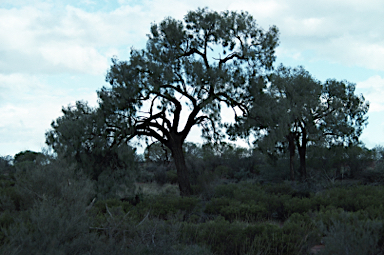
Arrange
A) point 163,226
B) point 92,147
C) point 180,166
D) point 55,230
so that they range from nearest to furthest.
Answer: point 55,230
point 163,226
point 92,147
point 180,166

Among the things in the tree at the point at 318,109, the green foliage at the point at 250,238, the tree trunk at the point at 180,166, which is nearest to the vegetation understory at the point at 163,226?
the green foliage at the point at 250,238

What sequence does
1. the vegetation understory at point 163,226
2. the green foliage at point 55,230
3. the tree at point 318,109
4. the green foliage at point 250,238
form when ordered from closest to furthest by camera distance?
the green foliage at point 55,230, the vegetation understory at point 163,226, the green foliage at point 250,238, the tree at point 318,109

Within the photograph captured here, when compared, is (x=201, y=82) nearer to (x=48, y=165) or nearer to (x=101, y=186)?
(x=101, y=186)

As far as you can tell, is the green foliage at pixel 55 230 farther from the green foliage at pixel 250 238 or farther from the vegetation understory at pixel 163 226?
the green foliage at pixel 250 238

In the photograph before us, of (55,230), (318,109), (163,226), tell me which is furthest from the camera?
(318,109)

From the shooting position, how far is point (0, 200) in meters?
8.80

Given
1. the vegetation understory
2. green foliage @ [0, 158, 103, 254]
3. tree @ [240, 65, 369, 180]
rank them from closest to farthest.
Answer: green foliage @ [0, 158, 103, 254] → the vegetation understory → tree @ [240, 65, 369, 180]

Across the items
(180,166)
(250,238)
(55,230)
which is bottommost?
(250,238)

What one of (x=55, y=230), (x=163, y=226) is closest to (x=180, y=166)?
(x=163, y=226)

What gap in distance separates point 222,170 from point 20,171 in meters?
23.1

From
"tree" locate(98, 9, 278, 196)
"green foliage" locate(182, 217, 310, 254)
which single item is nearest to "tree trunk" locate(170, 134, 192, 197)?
"tree" locate(98, 9, 278, 196)

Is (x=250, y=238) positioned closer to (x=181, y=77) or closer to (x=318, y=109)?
(x=181, y=77)

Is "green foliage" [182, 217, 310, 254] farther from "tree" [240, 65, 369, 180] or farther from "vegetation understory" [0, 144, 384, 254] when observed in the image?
"tree" [240, 65, 369, 180]

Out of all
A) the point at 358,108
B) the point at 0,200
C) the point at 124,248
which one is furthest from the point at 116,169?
the point at 358,108
